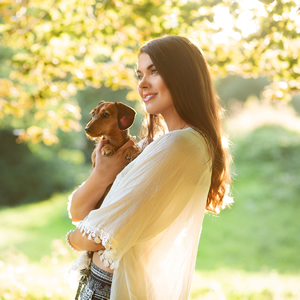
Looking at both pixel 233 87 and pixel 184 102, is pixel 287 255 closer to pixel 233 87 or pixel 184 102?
pixel 184 102

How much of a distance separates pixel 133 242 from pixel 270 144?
8.27 meters

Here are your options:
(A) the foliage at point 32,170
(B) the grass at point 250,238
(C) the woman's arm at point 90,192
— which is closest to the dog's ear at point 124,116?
(C) the woman's arm at point 90,192

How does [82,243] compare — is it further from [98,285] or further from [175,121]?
[175,121]

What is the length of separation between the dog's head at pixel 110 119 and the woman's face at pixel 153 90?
1.53 ft

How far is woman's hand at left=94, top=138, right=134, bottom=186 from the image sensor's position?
196 centimetres

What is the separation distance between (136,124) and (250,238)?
8393 mm

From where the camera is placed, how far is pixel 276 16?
7.71ft

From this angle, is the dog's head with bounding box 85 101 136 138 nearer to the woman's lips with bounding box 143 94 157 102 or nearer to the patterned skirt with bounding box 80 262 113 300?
the woman's lips with bounding box 143 94 157 102

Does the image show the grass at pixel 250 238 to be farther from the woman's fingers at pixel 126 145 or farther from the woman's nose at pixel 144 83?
the woman's nose at pixel 144 83

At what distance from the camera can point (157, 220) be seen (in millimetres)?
1544

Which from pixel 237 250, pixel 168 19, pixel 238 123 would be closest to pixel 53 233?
pixel 237 250

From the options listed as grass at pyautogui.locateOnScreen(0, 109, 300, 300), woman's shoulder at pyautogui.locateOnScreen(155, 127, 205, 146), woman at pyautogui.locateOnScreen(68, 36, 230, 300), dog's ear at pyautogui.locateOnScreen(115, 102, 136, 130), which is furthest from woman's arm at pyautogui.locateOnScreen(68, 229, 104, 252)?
grass at pyautogui.locateOnScreen(0, 109, 300, 300)

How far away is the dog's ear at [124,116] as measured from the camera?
7.43 ft

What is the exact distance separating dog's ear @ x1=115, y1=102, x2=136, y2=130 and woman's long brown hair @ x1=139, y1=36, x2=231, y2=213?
1.69 ft
